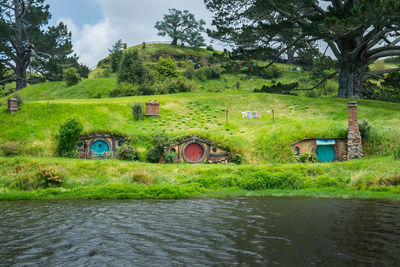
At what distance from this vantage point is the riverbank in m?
17.8

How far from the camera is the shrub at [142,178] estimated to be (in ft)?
65.0

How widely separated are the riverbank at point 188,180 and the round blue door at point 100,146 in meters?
4.89

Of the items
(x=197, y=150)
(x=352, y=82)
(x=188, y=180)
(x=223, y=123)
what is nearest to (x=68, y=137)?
(x=197, y=150)

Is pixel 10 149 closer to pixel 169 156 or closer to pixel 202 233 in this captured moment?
pixel 169 156

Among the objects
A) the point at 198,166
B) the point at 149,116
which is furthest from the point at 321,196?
the point at 149,116

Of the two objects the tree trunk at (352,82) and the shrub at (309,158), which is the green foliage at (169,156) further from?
the tree trunk at (352,82)

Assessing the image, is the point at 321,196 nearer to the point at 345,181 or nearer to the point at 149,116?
the point at 345,181

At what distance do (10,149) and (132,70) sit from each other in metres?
27.6

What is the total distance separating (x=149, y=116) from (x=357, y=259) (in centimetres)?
2861

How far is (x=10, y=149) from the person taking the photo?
26.1 metres

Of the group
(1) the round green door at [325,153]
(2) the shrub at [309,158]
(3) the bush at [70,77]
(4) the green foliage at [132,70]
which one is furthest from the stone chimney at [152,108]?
(3) the bush at [70,77]

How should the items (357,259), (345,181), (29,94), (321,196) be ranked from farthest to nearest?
(29,94), (345,181), (321,196), (357,259)

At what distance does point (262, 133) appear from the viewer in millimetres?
28922

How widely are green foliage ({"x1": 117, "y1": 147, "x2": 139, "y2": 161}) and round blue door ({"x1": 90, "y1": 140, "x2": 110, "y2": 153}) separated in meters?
1.92
